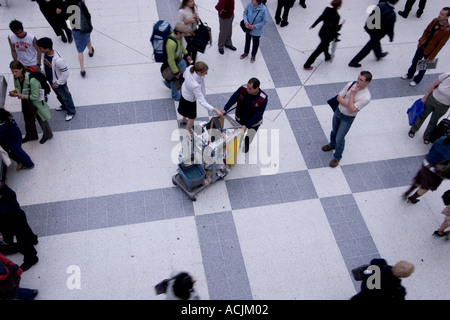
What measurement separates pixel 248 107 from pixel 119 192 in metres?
2.11

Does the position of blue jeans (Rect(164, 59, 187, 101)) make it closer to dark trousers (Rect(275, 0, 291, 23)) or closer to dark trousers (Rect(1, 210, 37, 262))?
dark trousers (Rect(275, 0, 291, 23))

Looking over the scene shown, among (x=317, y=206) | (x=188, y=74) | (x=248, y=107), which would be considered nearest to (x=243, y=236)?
(x=317, y=206)

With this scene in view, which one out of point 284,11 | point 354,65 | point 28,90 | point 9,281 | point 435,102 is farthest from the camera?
point 284,11

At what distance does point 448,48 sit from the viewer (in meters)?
7.61

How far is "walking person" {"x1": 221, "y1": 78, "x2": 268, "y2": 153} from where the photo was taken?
4738 millimetres

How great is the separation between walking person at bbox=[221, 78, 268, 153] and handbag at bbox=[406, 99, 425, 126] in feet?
8.36

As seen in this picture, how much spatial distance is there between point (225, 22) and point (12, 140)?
4025 mm

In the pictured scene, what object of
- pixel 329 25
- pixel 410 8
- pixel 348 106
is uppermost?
pixel 329 25

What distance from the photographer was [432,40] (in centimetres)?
615

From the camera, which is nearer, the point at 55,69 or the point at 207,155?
the point at 207,155

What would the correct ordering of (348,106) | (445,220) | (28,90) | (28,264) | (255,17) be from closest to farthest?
(28,264)
(445,220)
(348,106)
(28,90)
(255,17)

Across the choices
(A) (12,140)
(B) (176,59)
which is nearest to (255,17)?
(B) (176,59)

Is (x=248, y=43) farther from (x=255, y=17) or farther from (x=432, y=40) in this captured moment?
(x=432, y=40)
